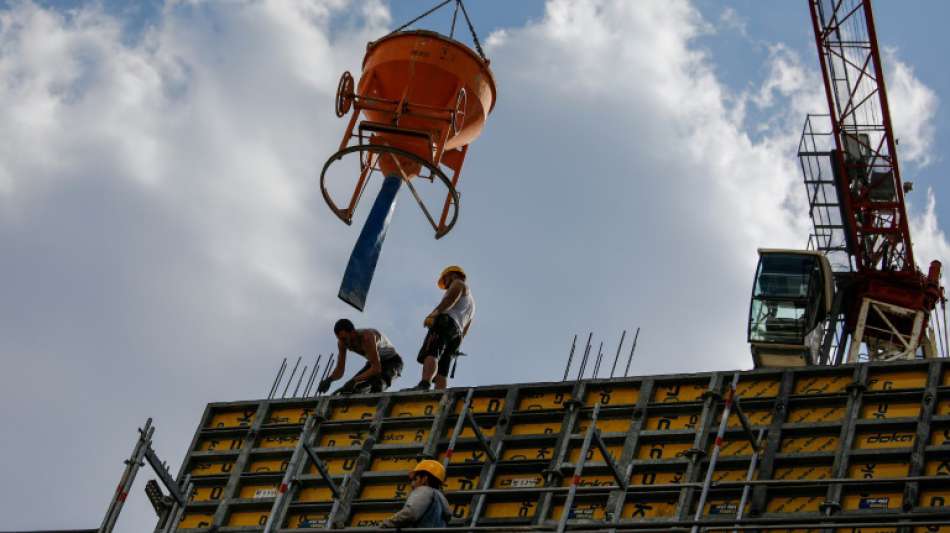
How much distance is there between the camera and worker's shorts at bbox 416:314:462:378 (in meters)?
18.5

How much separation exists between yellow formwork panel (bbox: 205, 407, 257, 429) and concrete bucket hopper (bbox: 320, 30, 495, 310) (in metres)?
2.34

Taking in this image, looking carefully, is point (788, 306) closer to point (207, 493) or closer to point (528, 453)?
point (528, 453)

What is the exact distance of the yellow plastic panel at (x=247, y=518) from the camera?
17016 millimetres

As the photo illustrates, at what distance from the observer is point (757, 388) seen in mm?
15000

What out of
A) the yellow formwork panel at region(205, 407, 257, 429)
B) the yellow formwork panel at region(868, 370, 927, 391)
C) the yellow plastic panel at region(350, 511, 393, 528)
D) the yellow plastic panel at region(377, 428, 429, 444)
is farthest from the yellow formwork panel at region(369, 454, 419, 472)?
the yellow formwork panel at region(868, 370, 927, 391)

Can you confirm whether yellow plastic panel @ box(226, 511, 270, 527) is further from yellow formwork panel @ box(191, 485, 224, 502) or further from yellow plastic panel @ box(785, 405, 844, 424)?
yellow plastic panel @ box(785, 405, 844, 424)

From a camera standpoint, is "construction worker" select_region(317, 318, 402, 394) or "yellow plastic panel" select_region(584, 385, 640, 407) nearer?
"yellow plastic panel" select_region(584, 385, 640, 407)

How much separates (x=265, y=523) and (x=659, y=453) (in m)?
4.86

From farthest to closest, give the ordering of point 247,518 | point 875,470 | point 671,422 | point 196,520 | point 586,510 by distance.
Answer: point 196,520
point 247,518
point 671,422
point 586,510
point 875,470

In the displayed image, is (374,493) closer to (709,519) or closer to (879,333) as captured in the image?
(709,519)

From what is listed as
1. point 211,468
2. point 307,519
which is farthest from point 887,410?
point 211,468

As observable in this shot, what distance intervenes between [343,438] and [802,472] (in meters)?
5.79

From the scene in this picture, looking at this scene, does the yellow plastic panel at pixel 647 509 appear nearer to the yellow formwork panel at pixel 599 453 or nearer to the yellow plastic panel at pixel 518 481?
the yellow formwork panel at pixel 599 453

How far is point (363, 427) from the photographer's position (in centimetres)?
1731
